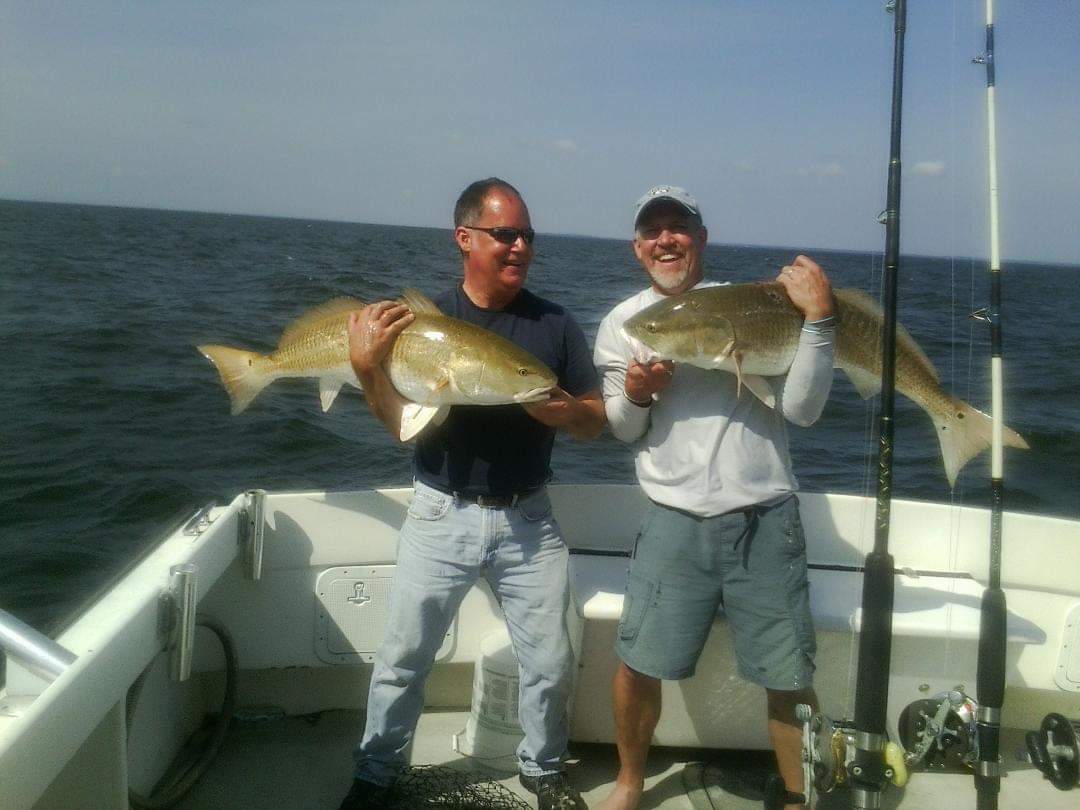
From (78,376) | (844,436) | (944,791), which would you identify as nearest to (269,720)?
(944,791)

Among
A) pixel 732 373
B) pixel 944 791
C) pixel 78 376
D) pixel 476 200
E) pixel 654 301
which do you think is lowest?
pixel 944 791

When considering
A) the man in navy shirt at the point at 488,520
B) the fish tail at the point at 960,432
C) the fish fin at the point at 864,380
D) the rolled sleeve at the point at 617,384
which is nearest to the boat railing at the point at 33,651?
the man in navy shirt at the point at 488,520

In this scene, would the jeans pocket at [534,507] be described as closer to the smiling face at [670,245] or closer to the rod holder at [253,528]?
the smiling face at [670,245]

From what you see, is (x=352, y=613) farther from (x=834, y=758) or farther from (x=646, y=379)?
(x=834, y=758)

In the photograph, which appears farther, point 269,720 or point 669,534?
point 269,720

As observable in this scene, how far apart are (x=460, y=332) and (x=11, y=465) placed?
7514mm

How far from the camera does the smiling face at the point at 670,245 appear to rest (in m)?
3.08

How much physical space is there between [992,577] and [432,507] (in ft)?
6.23

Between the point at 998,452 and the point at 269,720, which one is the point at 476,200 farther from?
the point at 269,720

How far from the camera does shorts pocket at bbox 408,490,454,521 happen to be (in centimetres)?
313

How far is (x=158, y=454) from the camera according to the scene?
9.30 metres

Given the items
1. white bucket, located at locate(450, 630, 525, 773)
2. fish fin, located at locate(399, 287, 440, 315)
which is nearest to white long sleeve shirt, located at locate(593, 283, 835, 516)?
fish fin, located at locate(399, 287, 440, 315)

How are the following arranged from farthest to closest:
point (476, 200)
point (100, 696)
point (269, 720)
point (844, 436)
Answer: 1. point (844, 436)
2. point (269, 720)
3. point (476, 200)
4. point (100, 696)

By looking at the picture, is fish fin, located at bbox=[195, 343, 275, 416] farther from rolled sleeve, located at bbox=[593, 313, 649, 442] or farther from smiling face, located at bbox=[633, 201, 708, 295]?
smiling face, located at bbox=[633, 201, 708, 295]
